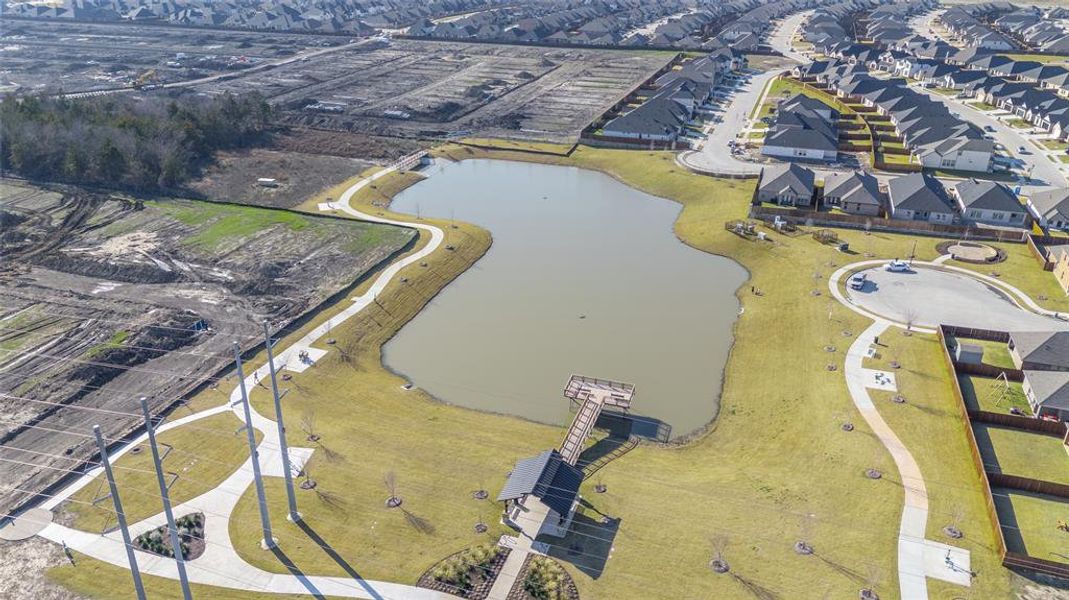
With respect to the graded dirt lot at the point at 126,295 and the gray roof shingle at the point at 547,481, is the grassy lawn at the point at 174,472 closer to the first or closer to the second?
the graded dirt lot at the point at 126,295

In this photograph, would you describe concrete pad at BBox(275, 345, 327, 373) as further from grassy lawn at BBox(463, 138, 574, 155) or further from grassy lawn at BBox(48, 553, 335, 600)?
grassy lawn at BBox(463, 138, 574, 155)

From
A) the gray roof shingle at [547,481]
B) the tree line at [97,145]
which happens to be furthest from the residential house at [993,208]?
the tree line at [97,145]

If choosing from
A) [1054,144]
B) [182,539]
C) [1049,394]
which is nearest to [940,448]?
[1049,394]

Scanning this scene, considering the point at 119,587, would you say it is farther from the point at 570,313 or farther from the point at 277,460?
the point at 570,313

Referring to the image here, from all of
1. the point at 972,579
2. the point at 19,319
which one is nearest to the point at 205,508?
the point at 19,319

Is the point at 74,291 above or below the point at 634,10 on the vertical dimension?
below

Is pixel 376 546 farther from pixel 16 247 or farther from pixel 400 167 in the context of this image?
pixel 400 167

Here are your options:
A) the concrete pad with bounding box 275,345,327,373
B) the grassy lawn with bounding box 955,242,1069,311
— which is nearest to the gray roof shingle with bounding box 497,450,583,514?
the concrete pad with bounding box 275,345,327,373
